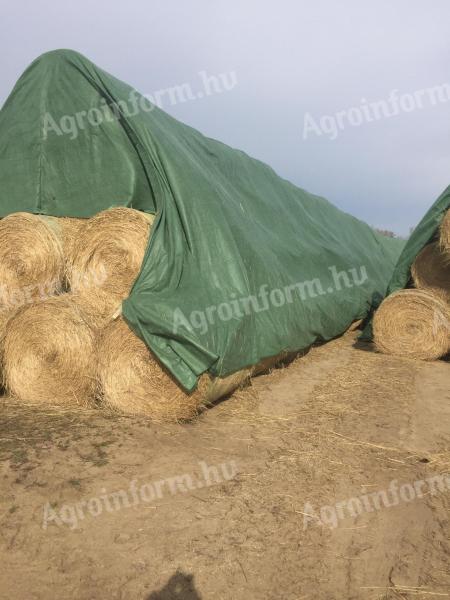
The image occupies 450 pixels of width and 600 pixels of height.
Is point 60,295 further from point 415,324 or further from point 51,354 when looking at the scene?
point 415,324

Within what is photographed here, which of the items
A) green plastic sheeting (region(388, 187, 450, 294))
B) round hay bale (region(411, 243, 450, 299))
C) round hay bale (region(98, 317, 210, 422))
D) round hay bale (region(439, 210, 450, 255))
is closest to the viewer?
round hay bale (region(98, 317, 210, 422))

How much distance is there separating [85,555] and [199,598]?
0.73 m

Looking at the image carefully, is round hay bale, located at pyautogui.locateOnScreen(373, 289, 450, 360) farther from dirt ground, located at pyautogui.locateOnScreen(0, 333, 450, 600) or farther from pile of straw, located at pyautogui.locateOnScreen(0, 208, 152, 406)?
pile of straw, located at pyautogui.locateOnScreen(0, 208, 152, 406)

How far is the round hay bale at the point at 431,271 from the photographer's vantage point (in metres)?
9.09

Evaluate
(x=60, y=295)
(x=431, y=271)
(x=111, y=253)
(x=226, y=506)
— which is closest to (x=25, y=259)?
(x=60, y=295)

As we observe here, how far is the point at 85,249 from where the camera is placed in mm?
5695

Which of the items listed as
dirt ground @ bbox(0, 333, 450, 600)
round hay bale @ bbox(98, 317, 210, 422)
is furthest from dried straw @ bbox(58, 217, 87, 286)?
dirt ground @ bbox(0, 333, 450, 600)

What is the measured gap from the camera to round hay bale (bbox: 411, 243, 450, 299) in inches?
358

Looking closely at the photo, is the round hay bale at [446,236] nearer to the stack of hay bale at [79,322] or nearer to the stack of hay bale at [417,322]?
the stack of hay bale at [417,322]

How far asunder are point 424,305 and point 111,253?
5309 mm

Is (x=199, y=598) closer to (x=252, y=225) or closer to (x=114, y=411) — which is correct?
(x=114, y=411)

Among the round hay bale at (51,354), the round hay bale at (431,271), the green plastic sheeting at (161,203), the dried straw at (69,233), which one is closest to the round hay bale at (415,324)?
the round hay bale at (431,271)

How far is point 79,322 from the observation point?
532cm

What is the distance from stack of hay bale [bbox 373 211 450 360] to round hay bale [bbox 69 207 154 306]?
4.80 meters
